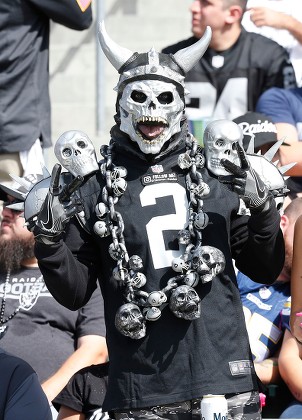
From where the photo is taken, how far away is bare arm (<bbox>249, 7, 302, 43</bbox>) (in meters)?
6.25

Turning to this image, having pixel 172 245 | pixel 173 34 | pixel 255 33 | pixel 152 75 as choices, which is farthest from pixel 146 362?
pixel 173 34

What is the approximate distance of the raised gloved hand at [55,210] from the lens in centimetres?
349

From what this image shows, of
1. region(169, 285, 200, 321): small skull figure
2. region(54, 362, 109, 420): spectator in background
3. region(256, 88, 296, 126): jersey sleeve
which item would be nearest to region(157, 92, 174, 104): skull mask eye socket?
region(169, 285, 200, 321): small skull figure

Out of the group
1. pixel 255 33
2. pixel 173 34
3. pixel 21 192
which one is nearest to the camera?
pixel 21 192

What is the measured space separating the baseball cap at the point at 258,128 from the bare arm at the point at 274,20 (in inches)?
38.7

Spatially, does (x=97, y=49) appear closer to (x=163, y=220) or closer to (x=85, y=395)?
(x=85, y=395)

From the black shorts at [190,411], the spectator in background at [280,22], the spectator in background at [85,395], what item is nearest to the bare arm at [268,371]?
the spectator in background at [85,395]

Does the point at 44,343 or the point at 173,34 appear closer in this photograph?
the point at 44,343

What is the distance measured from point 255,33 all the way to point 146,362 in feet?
11.0

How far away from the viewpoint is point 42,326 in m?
5.05

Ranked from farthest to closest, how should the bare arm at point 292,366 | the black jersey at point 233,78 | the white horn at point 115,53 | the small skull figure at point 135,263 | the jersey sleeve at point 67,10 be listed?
1. the black jersey at point 233,78
2. the jersey sleeve at point 67,10
3. the bare arm at point 292,366
4. the white horn at point 115,53
5. the small skull figure at point 135,263

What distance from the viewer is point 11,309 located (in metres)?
5.10

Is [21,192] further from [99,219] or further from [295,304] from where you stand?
[295,304]

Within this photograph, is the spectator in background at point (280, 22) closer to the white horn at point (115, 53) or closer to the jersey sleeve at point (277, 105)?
the jersey sleeve at point (277, 105)
